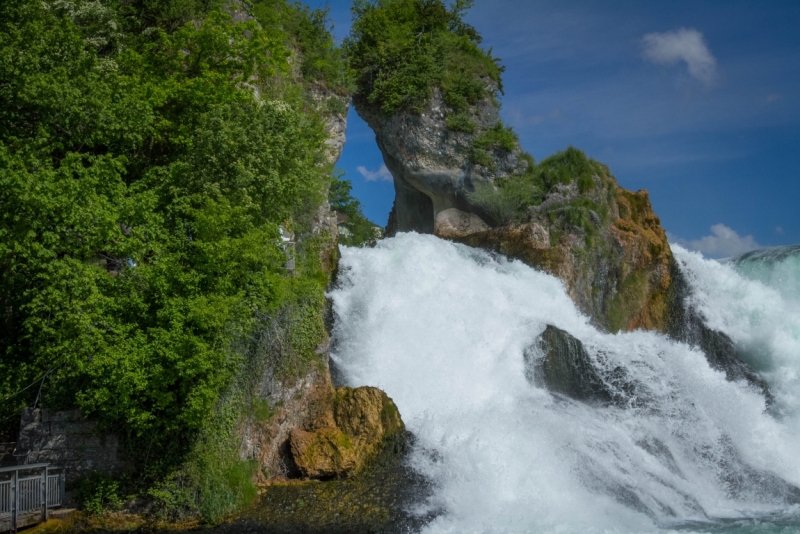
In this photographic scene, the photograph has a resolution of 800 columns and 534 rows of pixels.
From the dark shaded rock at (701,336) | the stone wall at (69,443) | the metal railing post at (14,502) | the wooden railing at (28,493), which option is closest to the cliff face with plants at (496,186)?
the dark shaded rock at (701,336)

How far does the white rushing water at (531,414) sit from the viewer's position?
46.7 feet

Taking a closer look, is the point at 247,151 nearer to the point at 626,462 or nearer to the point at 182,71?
the point at 182,71

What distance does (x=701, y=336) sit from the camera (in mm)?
28031

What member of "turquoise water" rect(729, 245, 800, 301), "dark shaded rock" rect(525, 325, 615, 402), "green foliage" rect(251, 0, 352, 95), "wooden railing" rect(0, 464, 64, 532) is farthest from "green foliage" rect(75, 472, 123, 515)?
"turquoise water" rect(729, 245, 800, 301)

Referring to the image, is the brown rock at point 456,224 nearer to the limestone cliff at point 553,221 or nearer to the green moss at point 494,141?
the limestone cliff at point 553,221

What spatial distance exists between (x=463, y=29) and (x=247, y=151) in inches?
792

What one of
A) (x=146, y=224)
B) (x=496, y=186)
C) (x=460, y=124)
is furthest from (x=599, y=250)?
(x=146, y=224)

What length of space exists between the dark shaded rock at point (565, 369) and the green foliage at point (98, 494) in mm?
10873

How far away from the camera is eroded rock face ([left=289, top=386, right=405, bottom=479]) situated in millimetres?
14633

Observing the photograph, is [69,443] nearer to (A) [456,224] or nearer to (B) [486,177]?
(A) [456,224]

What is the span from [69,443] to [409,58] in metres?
21.8

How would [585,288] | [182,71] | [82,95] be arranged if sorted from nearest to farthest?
1. [82,95]
2. [182,71]
3. [585,288]

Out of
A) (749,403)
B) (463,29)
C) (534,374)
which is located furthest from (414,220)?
(749,403)

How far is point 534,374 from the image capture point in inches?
770
